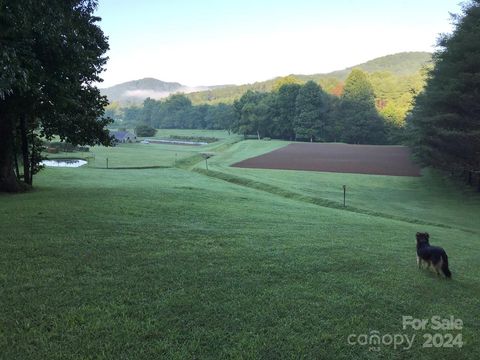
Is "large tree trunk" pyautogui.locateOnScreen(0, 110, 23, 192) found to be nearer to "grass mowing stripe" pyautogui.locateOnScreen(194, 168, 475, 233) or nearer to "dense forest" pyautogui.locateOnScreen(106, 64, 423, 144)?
"grass mowing stripe" pyautogui.locateOnScreen(194, 168, 475, 233)

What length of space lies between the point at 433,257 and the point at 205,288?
476cm

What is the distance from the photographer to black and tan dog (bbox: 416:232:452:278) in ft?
25.6

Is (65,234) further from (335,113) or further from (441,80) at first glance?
(335,113)

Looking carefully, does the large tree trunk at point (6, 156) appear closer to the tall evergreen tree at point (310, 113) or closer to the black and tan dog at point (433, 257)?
the black and tan dog at point (433, 257)

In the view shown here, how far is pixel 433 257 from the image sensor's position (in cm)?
787

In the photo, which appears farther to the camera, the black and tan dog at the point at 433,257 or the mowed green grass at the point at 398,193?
the mowed green grass at the point at 398,193

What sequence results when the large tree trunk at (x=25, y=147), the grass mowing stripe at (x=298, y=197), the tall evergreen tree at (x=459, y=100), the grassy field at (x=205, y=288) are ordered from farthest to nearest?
1. the tall evergreen tree at (x=459, y=100)
2. the grass mowing stripe at (x=298, y=197)
3. the large tree trunk at (x=25, y=147)
4. the grassy field at (x=205, y=288)

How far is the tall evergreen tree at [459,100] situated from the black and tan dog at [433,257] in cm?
2280

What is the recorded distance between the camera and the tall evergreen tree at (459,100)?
27.6 metres

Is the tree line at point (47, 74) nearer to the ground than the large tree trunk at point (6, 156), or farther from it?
farther from it

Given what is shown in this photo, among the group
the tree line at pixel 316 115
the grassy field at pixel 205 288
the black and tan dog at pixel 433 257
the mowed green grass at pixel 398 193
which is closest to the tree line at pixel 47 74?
the grassy field at pixel 205 288

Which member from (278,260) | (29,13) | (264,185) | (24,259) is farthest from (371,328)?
(264,185)

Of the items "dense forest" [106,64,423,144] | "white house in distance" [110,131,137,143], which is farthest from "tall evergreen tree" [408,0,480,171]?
"white house in distance" [110,131,137,143]

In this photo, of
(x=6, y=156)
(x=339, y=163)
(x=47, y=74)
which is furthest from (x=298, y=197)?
(x=339, y=163)
